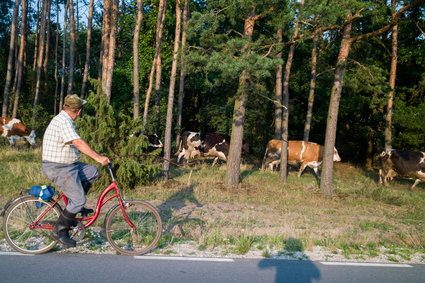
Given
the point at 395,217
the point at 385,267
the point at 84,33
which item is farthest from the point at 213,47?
the point at 84,33

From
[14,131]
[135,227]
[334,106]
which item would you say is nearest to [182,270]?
[135,227]

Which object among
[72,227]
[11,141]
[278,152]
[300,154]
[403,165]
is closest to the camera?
[72,227]

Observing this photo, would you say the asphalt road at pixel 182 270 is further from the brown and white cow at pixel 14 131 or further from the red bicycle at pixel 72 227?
the brown and white cow at pixel 14 131

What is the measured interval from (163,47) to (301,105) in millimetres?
10474

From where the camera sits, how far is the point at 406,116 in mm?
20750

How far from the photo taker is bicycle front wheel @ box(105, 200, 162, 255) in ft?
18.7

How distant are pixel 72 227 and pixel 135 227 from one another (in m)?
0.91

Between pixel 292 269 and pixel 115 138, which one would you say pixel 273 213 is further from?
pixel 115 138

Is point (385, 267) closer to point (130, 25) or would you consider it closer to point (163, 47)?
point (163, 47)

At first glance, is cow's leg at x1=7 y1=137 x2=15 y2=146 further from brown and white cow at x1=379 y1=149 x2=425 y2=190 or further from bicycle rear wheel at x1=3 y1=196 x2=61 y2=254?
brown and white cow at x1=379 y1=149 x2=425 y2=190

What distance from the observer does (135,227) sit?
5.96 meters

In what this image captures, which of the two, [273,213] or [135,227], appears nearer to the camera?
[135,227]

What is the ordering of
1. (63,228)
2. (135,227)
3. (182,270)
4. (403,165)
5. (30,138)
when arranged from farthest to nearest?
(30,138) < (403,165) < (135,227) < (63,228) < (182,270)

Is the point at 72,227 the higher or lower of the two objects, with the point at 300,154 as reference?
higher
